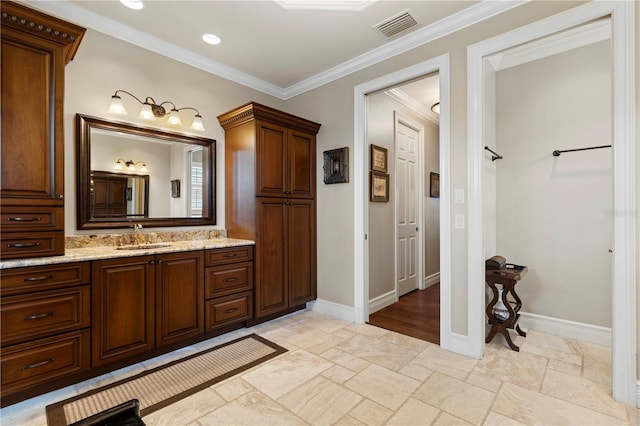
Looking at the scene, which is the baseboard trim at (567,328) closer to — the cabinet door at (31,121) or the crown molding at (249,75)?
the crown molding at (249,75)

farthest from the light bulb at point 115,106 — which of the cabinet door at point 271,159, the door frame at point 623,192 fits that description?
the door frame at point 623,192

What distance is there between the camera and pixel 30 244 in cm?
190

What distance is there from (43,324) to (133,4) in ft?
7.76

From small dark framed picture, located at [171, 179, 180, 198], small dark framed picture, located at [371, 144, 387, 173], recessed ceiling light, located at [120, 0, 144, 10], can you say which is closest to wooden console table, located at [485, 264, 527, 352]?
small dark framed picture, located at [371, 144, 387, 173]

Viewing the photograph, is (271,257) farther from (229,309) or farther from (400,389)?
(400,389)

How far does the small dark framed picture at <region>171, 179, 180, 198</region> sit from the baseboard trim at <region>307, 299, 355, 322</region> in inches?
77.2

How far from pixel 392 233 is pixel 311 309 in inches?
57.0

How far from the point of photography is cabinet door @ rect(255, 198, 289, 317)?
3.06 m

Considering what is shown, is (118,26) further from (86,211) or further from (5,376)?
(5,376)

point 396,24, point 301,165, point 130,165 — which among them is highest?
point 396,24

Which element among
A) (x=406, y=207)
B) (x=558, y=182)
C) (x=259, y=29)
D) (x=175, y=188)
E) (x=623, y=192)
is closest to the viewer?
(x=623, y=192)

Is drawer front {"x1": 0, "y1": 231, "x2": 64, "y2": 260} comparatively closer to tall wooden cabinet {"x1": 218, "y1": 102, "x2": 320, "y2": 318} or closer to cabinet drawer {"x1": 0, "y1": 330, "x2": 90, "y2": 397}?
cabinet drawer {"x1": 0, "y1": 330, "x2": 90, "y2": 397}

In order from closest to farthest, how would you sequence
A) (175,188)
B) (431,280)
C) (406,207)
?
(175,188) → (406,207) → (431,280)

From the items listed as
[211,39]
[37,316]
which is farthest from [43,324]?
[211,39]
